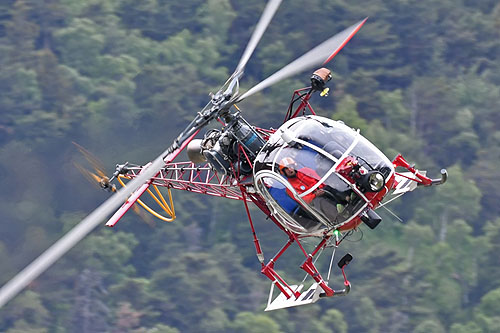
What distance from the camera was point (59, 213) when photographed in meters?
39.8

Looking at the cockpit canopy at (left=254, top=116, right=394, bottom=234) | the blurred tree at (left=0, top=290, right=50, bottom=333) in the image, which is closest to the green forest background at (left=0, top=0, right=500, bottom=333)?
the blurred tree at (left=0, top=290, right=50, bottom=333)

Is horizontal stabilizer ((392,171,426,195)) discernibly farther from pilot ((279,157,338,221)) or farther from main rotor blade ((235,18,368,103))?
main rotor blade ((235,18,368,103))

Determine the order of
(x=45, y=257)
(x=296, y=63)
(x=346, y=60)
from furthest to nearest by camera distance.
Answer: (x=346, y=60)
(x=296, y=63)
(x=45, y=257)

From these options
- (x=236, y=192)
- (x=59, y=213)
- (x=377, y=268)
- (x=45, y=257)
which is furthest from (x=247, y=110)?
(x=45, y=257)

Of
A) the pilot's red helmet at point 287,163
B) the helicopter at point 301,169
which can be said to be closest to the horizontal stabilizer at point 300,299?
the helicopter at point 301,169

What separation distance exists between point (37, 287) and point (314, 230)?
28.4m

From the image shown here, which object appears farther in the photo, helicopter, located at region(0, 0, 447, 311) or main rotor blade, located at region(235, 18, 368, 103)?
helicopter, located at region(0, 0, 447, 311)

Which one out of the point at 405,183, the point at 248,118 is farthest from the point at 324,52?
the point at 248,118

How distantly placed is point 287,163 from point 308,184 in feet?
1.51

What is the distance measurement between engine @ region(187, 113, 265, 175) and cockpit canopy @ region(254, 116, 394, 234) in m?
0.46

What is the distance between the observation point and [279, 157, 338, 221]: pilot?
17.8 meters

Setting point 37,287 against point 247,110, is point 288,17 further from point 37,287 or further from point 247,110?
point 37,287

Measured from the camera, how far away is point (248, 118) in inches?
1902

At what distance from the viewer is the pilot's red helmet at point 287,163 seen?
17938 millimetres
